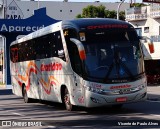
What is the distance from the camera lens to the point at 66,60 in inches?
639

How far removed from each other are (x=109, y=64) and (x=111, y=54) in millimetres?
357

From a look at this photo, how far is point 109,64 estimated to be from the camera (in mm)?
15156

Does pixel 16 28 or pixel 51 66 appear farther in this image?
pixel 16 28

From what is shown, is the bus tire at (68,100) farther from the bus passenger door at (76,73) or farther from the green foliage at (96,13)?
the green foliage at (96,13)

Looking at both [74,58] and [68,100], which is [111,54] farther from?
[68,100]

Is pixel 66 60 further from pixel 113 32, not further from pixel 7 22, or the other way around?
pixel 7 22

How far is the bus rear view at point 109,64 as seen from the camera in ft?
49.0

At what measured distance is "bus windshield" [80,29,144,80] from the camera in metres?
15.1

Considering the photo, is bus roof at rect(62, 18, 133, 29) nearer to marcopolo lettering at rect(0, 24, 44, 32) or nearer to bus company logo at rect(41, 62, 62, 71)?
bus company logo at rect(41, 62, 62, 71)

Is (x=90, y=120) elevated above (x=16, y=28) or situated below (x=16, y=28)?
below

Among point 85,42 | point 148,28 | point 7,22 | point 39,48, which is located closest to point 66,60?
point 85,42

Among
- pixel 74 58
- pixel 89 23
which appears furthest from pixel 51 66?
pixel 89 23

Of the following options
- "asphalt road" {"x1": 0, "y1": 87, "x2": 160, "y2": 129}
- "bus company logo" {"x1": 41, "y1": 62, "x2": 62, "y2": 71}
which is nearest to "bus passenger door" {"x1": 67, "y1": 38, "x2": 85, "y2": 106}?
"asphalt road" {"x1": 0, "y1": 87, "x2": 160, "y2": 129}

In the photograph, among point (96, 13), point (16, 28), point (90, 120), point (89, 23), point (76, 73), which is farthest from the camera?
point (96, 13)
